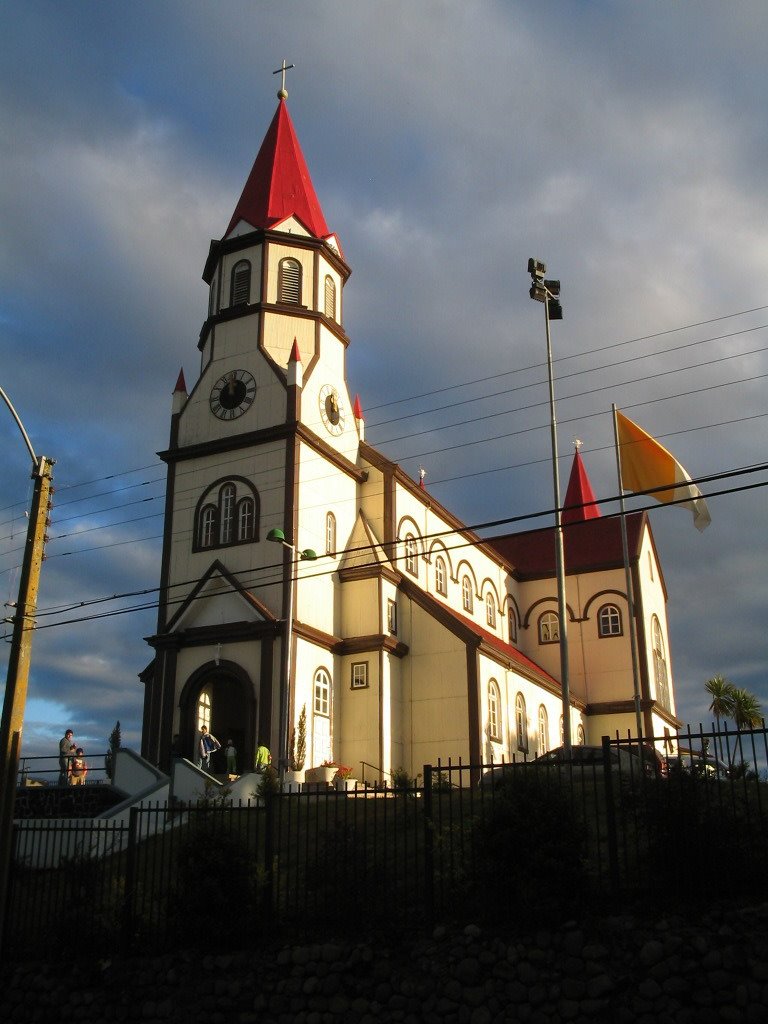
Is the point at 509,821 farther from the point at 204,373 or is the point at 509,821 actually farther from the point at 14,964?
the point at 204,373

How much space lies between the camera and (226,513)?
32406mm

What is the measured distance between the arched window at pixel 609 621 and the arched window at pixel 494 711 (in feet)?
37.5

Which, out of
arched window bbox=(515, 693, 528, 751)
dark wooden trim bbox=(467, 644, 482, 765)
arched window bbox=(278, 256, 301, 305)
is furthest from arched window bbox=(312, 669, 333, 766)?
arched window bbox=(278, 256, 301, 305)

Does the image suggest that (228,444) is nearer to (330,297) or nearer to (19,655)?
(330,297)

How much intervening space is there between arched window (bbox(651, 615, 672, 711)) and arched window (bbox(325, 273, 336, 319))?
20770 mm

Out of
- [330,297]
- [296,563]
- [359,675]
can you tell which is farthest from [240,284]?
[359,675]

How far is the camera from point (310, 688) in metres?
30.0

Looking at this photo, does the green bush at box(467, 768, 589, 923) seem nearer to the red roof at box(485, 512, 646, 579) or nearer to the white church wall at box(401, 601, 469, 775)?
the white church wall at box(401, 601, 469, 775)

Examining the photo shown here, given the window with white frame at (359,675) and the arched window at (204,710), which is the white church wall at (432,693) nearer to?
the window with white frame at (359,675)

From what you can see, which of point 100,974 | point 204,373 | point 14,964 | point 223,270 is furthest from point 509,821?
point 223,270

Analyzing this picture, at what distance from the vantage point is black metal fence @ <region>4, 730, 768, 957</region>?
39.9 ft

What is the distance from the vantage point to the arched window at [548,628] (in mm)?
46000

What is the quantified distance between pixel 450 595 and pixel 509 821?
2729cm

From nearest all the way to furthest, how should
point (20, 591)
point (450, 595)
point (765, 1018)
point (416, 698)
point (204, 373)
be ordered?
point (765, 1018) < point (20, 591) < point (416, 698) < point (204, 373) < point (450, 595)
